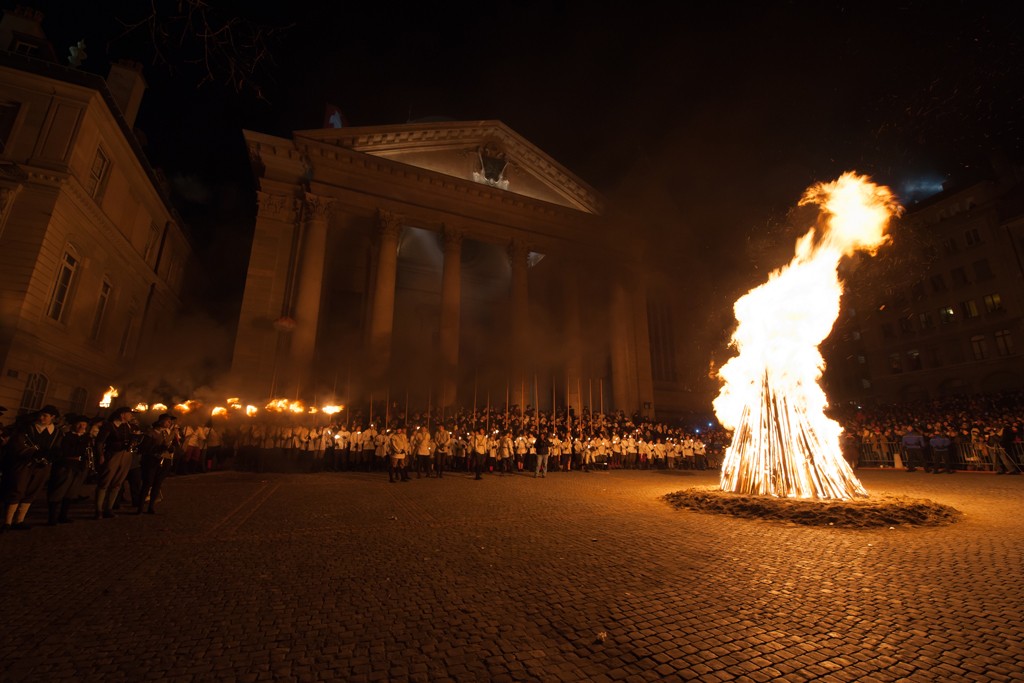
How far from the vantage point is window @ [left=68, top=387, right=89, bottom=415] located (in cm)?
1841

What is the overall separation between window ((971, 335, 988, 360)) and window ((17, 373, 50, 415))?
55.0m

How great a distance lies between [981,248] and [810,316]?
3798cm

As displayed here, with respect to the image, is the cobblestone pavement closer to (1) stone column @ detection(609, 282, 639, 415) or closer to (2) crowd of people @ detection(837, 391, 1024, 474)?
(2) crowd of people @ detection(837, 391, 1024, 474)

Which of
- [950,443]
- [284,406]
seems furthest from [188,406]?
[950,443]

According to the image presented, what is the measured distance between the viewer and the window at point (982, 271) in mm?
33031

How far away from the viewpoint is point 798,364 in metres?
9.88

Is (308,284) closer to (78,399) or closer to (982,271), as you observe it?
(78,399)

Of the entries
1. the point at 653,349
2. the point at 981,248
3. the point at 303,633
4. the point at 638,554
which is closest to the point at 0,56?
the point at 303,633

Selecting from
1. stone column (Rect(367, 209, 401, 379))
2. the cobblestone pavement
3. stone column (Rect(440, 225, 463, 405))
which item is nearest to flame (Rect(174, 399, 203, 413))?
stone column (Rect(367, 209, 401, 379))

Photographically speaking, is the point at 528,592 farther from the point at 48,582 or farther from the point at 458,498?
the point at 458,498

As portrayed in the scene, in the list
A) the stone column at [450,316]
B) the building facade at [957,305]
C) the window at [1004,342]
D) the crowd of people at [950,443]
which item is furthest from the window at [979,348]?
the stone column at [450,316]

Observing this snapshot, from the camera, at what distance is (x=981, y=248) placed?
110 feet

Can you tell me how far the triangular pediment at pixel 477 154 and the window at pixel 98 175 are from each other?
8327mm

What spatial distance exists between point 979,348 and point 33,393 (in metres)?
55.7
